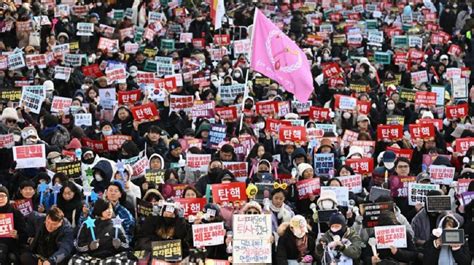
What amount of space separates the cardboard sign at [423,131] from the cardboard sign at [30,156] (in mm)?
5959

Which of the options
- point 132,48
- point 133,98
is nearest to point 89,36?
point 132,48

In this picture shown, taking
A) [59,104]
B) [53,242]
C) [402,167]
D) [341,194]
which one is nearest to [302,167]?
[402,167]

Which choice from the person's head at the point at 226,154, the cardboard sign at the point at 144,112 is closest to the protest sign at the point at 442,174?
the person's head at the point at 226,154

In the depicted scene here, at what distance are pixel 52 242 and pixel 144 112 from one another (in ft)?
19.1

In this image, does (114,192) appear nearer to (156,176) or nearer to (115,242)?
(115,242)

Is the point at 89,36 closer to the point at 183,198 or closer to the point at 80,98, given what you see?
the point at 80,98

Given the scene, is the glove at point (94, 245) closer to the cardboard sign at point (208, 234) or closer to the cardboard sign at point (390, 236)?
the cardboard sign at point (208, 234)

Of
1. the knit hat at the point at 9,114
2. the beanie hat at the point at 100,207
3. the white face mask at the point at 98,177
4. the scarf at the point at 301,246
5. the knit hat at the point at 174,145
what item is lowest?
the scarf at the point at 301,246

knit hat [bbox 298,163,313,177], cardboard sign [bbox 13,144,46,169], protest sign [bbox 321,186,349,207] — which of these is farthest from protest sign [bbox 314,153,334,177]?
cardboard sign [bbox 13,144,46,169]

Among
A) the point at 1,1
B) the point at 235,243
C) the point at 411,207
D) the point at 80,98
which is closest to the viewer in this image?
the point at 235,243

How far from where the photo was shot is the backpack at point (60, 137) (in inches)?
626

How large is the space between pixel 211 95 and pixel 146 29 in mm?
5877

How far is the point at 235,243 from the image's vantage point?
37.9 feet

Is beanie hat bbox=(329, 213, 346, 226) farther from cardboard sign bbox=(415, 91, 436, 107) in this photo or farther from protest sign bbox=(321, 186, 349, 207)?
cardboard sign bbox=(415, 91, 436, 107)
